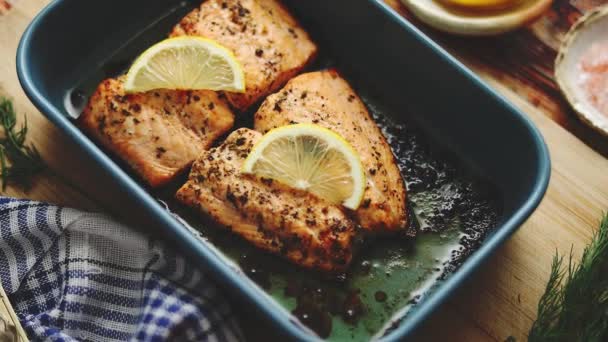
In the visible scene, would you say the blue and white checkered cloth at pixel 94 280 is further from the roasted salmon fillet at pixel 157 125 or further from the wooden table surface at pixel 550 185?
the roasted salmon fillet at pixel 157 125

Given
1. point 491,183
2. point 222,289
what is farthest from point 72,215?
point 491,183

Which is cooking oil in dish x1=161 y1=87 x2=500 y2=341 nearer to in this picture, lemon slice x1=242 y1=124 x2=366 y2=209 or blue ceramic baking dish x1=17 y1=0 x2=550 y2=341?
blue ceramic baking dish x1=17 y1=0 x2=550 y2=341

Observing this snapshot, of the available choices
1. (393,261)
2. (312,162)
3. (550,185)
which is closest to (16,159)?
(312,162)

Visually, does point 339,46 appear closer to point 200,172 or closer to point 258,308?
point 200,172

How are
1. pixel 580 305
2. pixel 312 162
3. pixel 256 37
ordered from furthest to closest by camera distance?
pixel 256 37 < pixel 312 162 < pixel 580 305

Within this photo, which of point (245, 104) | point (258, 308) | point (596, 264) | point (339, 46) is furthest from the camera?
point (339, 46)

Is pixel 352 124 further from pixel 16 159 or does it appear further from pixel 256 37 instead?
pixel 16 159
